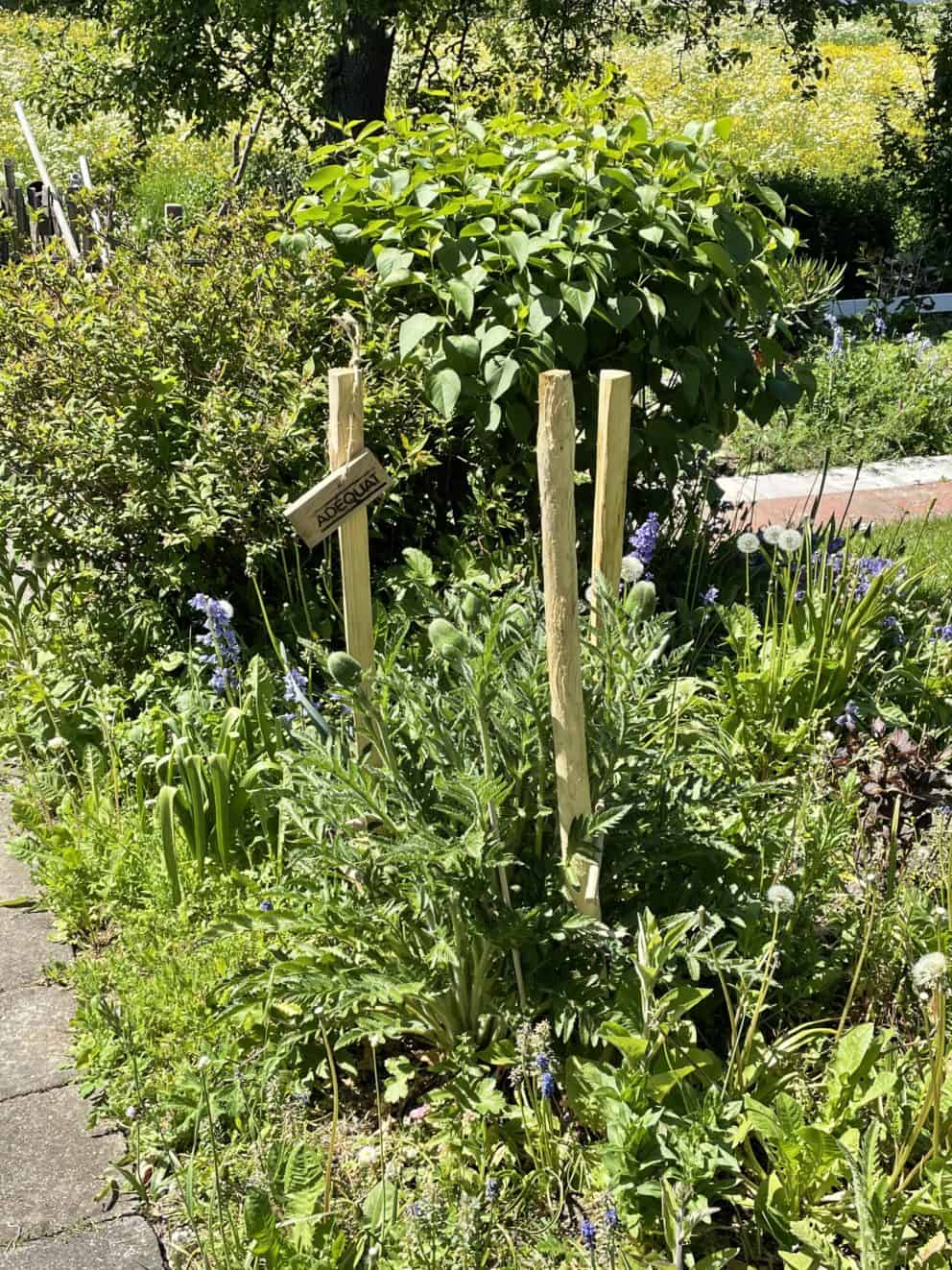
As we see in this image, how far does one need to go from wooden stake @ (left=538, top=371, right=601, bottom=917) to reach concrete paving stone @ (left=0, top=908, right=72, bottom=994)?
1423mm

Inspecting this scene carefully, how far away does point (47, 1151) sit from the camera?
2.40 m

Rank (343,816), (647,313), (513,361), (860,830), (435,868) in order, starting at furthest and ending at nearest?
(647,313) < (513,361) < (860,830) < (343,816) < (435,868)

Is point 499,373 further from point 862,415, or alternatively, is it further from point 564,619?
point 862,415

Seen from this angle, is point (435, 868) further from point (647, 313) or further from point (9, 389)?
point (9, 389)

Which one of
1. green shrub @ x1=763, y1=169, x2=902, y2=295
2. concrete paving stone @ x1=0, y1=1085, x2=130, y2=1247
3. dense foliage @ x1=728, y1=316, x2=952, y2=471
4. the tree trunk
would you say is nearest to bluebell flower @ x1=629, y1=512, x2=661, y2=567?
concrete paving stone @ x1=0, y1=1085, x2=130, y2=1247

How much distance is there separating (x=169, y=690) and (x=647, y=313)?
1826 millimetres

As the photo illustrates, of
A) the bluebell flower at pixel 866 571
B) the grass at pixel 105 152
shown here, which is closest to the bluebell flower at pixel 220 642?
the bluebell flower at pixel 866 571

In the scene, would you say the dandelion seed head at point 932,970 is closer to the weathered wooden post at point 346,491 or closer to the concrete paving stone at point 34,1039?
the weathered wooden post at point 346,491

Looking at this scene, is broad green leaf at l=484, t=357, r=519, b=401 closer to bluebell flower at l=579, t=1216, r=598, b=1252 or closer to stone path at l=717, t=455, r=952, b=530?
bluebell flower at l=579, t=1216, r=598, b=1252

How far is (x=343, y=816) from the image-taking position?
8.04ft

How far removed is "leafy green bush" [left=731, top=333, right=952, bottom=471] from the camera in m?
6.81

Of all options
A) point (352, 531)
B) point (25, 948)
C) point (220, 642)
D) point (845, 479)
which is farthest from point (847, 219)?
point (25, 948)

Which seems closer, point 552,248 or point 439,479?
point 552,248

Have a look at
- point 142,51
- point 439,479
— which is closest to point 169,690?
point 439,479
